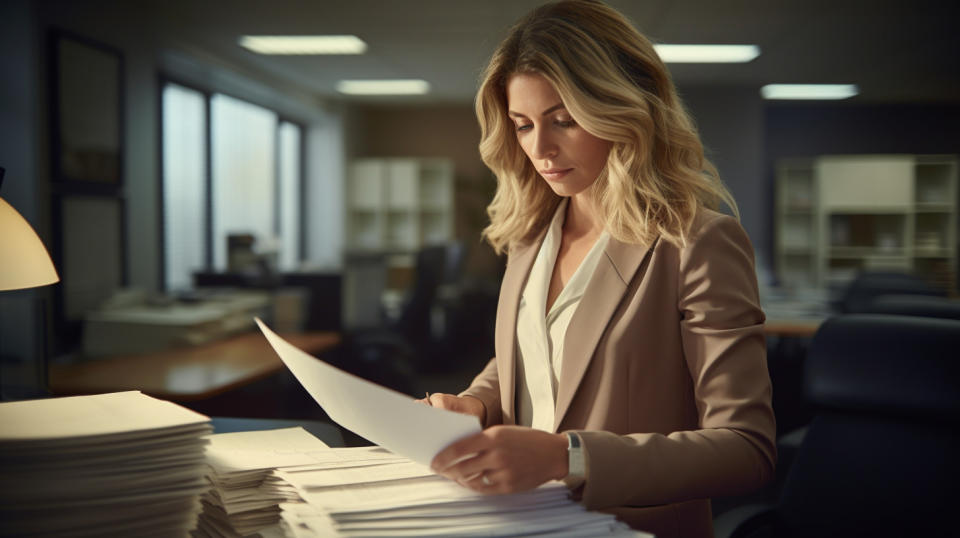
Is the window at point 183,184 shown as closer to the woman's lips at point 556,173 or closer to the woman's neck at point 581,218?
the woman's neck at point 581,218

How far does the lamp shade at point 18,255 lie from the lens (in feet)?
3.51

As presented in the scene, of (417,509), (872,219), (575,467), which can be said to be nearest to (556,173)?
(575,467)

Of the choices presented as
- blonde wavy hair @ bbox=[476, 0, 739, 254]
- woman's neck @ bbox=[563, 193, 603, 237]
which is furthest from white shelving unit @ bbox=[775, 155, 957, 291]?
blonde wavy hair @ bbox=[476, 0, 739, 254]

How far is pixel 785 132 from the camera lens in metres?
9.52

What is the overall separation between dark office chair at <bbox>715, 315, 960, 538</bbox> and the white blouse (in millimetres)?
443

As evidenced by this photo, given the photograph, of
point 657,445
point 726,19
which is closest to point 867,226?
point 726,19

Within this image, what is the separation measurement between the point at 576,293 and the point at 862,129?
377 inches

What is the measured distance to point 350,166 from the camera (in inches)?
359

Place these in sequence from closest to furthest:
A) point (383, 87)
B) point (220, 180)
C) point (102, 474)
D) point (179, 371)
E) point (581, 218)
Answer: point (102, 474) → point (581, 218) → point (179, 371) → point (220, 180) → point (383, 87)

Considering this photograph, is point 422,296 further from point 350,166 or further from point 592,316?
point 350,166

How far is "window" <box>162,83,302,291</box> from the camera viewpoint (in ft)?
17.8

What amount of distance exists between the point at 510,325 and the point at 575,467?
462 millimetres

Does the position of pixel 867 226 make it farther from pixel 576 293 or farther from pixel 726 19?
pixel 576 293

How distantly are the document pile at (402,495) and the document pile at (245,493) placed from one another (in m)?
0.02
